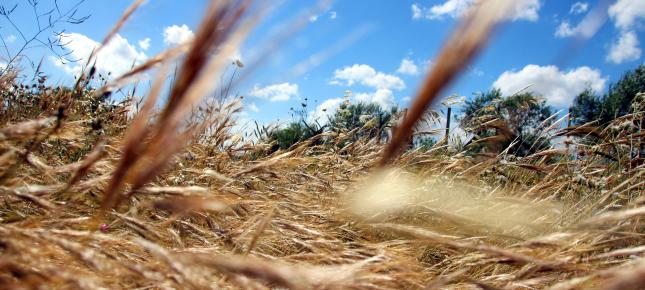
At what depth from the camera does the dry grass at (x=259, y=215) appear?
2.03ft

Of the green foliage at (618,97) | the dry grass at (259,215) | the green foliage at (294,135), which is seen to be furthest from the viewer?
the green foliage at (618,97)

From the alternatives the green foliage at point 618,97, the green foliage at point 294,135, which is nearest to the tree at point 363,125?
the green foliage at point 294,135

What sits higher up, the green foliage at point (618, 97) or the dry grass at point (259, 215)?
the green foliage at point (618, 97)

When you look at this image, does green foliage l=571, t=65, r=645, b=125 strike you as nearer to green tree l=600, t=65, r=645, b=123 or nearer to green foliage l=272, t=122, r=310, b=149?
green tree l=600, t=65, r=645, b=123

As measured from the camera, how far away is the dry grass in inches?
24.4

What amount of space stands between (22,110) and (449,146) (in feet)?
9.64

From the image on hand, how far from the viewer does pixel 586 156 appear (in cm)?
274

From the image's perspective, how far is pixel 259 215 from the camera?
1.40 metres

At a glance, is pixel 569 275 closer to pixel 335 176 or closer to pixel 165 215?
pixel 165 215

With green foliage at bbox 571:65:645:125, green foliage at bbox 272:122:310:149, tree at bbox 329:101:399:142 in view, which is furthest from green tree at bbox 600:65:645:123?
tree at bbox 329:101:399:142

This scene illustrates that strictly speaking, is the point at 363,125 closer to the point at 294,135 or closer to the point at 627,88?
the point at 294,135

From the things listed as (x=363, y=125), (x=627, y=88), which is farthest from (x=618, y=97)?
(x=363, y=125)

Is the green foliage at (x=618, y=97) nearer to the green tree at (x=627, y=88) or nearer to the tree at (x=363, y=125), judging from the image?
the green tree at (x=627, y=88)

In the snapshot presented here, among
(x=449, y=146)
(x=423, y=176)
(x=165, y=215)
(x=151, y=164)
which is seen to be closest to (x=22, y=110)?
(x=165, y=215)
